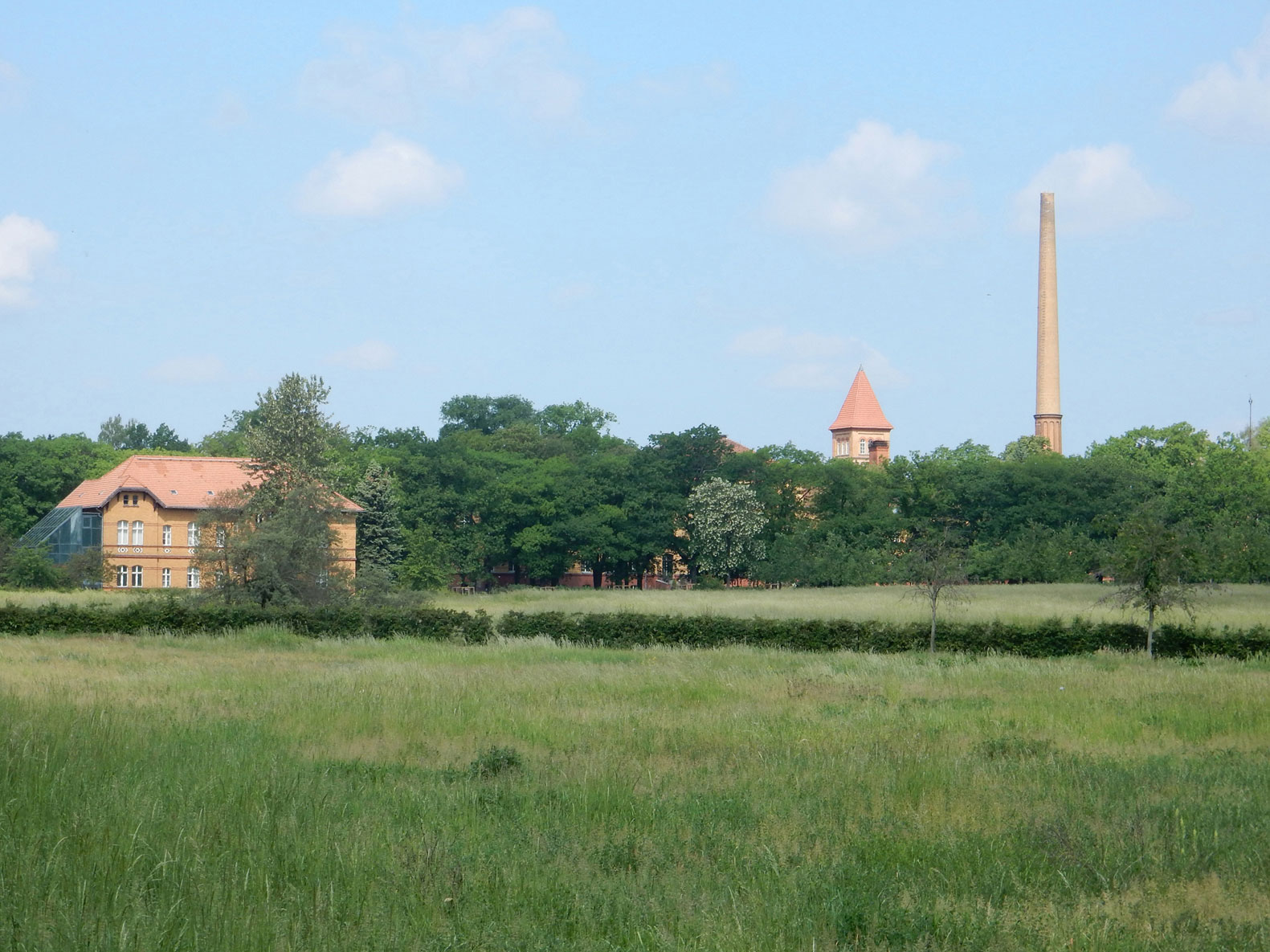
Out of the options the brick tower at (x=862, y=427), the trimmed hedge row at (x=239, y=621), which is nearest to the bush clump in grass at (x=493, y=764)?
the trimmed hedge row at (x=239, y=621)

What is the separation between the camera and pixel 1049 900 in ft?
23.8

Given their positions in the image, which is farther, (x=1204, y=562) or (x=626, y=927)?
(x=1204, y=562)

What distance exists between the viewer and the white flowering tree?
81.8m

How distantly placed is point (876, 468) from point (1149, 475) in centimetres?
2057

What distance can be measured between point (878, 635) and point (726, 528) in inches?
1998

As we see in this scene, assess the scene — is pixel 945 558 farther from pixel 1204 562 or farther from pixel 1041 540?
pixel 1041 540

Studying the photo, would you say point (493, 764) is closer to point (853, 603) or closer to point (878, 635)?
point (878, 635)

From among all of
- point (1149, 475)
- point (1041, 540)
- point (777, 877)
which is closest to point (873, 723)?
point (777, 877)

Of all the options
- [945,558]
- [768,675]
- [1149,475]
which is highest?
[1149,475]

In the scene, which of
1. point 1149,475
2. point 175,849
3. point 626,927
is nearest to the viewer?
point 626,927

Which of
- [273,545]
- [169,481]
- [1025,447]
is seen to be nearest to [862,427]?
[1025,447]

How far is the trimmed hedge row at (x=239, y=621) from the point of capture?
33.1 m

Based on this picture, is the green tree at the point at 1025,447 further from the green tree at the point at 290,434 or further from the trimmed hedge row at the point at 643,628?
the trimmed hedge row at the point at 643,628

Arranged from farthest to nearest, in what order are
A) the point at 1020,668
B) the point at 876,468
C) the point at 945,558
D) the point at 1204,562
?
the point at 876,468 → the point at 945,558 → the point at 1204,562 → the point at 1020,668
